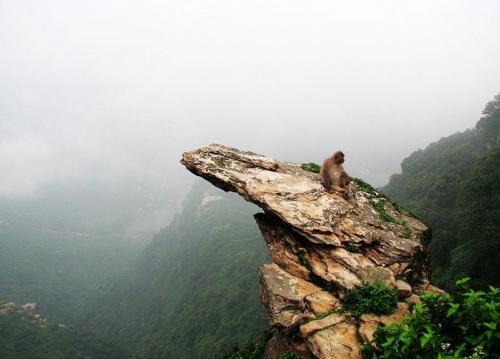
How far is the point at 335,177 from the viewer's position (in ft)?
44.3

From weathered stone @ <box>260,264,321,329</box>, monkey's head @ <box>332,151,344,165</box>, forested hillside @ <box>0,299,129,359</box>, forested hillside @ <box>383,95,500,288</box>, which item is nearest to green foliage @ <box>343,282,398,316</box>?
weathered stone @ <box>260,264,321,329</box>

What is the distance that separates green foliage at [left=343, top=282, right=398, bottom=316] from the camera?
9789 millimetres

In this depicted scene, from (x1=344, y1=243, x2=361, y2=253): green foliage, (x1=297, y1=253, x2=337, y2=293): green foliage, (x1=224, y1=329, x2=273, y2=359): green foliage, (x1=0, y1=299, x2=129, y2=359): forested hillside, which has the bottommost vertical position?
(x1=0, y1=299, x2=129, y2=359): forested hillside

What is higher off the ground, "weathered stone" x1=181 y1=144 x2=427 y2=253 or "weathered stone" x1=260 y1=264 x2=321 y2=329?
"weathered stone" x1=181 y1=144 x2=427 y2=253

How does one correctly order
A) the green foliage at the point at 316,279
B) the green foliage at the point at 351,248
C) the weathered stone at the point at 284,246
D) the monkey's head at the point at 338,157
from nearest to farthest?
1. the green foliage at the point at 316,279
2. the green foliage at the point at 351,248
3. the weathered stone at the point at 284,246
4. the monkey's head at the point at 338,157

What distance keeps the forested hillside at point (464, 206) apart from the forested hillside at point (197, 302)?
4272cm

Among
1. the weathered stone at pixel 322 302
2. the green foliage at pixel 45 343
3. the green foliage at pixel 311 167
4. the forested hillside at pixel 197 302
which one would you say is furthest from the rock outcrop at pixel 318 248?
the green foliage at pixel 45 343

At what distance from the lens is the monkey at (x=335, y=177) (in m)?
13.4

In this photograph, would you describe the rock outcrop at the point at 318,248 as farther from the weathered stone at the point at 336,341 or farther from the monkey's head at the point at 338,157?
the monkey's head at the point at 338,157

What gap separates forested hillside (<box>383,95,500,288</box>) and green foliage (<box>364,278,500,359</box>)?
26.8 m

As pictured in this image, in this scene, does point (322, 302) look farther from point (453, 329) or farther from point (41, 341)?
point (41, 341)

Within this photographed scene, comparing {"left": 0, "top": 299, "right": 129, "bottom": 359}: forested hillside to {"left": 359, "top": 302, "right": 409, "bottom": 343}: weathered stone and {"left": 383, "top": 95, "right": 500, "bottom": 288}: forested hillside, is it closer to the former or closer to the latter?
{"left": 383, "top": 95, "right": 500, "bottom": 288}: forested hillside

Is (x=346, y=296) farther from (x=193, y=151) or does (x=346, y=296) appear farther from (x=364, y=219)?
(x=193, y=151)

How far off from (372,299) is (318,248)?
2643mm
